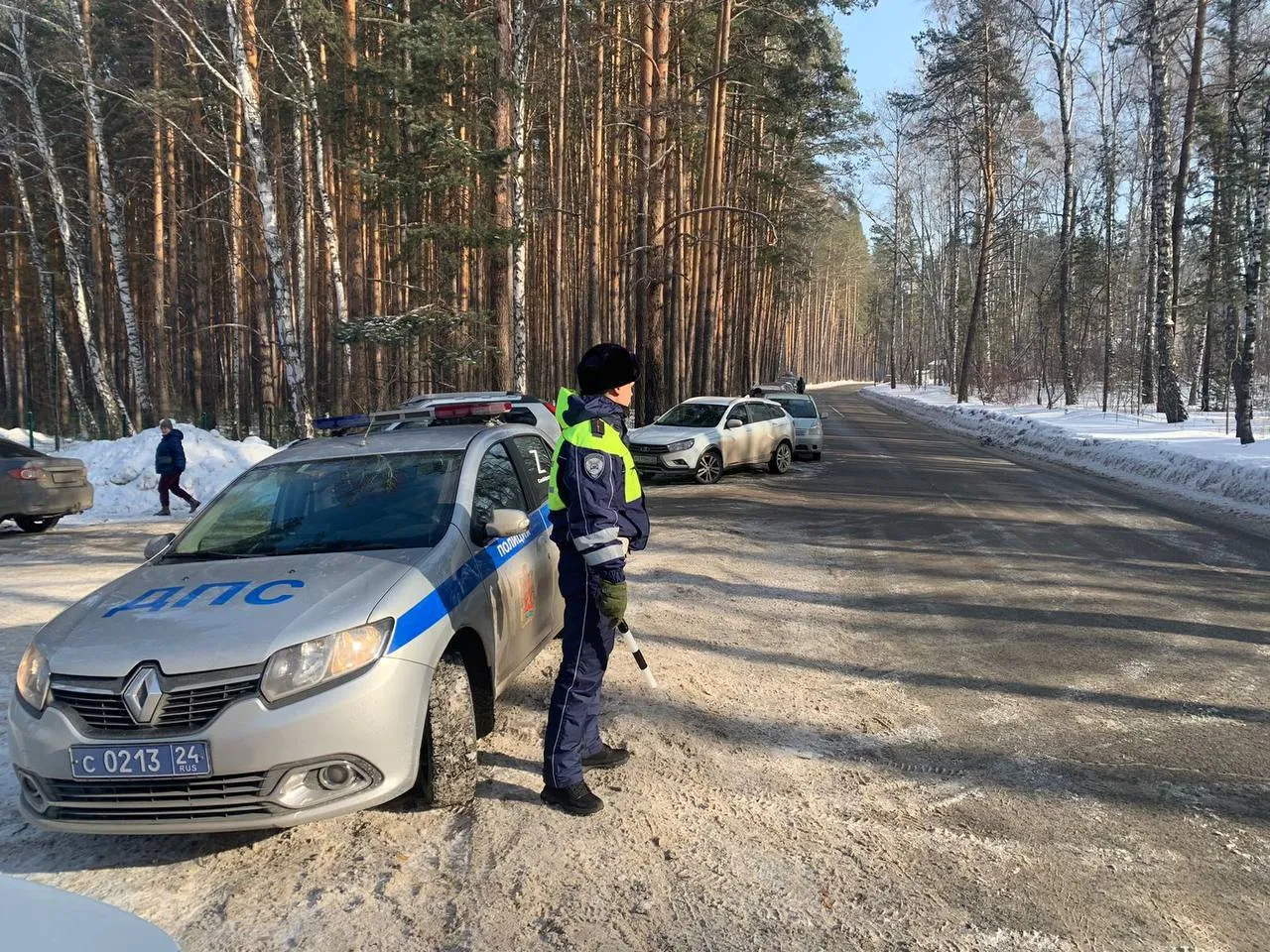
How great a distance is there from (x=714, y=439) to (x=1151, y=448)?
31.9 feet

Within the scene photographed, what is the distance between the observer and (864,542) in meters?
10.2

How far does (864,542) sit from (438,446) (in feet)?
21.8

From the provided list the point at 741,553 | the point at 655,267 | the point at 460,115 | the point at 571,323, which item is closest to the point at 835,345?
the point at 571,323

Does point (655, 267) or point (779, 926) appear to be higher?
point (655, 267)

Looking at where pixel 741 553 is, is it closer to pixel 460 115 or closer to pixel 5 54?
pixel 460 115

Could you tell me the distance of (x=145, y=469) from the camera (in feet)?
55.5

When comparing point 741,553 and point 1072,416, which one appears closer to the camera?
point 741,553

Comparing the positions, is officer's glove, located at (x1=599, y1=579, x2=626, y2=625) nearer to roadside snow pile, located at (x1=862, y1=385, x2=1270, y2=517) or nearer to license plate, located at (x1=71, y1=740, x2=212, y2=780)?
license plate, located at (x1=71, y1=740, x2=212, y2=780)

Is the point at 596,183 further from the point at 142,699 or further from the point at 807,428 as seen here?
the point at 142,699

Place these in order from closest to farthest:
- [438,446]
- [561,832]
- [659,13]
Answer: [561,832]
[438,446]
[659,13]

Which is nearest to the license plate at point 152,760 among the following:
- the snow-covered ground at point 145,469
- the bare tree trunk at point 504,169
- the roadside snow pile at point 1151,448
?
the snow-covered ground at point 145,469

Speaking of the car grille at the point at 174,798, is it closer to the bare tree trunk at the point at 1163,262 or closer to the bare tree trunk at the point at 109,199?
the bare tree trunk at the point at 109,199

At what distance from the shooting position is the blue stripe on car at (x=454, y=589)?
11.5ft

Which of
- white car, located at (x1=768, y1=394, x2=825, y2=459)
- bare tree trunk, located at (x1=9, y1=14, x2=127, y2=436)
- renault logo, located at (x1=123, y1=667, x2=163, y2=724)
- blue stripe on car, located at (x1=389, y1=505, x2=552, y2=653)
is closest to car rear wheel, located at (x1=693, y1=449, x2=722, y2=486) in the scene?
white car, located at (x1=768, y1=394, x2=825, y2=459)
